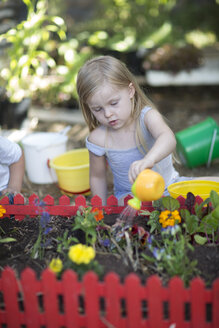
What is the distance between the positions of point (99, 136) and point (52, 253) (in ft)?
2.91

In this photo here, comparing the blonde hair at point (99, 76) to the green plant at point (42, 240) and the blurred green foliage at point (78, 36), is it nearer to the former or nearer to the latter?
the green plant at point (42, 240)

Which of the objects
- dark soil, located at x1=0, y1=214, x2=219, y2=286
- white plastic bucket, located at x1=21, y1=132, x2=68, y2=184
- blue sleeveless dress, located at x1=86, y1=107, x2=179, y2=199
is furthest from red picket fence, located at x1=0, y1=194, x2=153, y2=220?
white plastic bucket, located at x1=21, y1=132, x2=68, y2=184

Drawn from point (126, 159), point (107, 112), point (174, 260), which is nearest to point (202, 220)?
point (174, 260)

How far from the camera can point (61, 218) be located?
1.90m

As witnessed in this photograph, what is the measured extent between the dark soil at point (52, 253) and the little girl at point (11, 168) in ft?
2.08

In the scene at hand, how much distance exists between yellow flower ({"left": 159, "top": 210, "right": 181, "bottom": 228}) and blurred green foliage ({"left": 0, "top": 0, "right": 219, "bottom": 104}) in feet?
5.93

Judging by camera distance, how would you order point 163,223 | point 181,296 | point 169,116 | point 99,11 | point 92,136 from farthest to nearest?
point 99,11, point 169,116, point 92,136, point 163,223, point 181,296

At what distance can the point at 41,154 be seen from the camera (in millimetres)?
3154

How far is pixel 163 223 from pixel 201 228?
157mm

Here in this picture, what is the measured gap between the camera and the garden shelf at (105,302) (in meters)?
1.28

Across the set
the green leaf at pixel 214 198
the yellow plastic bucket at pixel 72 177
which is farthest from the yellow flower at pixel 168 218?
the yellow plastic bucket at pixel 72 177

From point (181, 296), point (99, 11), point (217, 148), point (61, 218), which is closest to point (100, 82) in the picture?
point (61, 218)

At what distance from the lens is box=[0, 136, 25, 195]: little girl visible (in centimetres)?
249

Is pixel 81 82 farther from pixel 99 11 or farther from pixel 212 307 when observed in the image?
pixel 99 11
